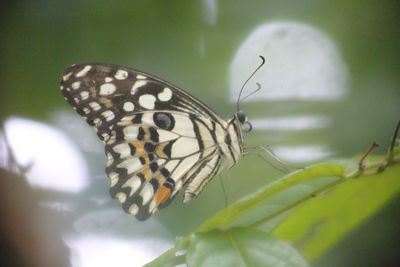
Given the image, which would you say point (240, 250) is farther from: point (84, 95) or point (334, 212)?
point (84, 95)

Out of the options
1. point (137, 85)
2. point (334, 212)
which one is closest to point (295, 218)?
point (334, 212)

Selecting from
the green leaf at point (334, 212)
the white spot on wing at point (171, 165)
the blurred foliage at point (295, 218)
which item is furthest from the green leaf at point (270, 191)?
the white spot on wing at point (171, 165)

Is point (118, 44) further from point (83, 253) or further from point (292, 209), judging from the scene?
point (292, 209)

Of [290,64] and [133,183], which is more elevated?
[290,64]

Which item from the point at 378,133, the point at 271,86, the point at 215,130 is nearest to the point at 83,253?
the point at 215,130

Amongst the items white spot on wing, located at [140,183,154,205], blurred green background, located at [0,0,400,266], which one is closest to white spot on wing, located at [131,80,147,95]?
white spot on wing, located at [140,183,154,205]

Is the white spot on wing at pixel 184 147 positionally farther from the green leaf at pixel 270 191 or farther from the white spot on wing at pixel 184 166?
the green leaf at pixel 270 191

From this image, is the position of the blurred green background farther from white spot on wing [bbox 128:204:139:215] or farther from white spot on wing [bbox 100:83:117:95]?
white spot on wing [bbox 100:83:117:95]
